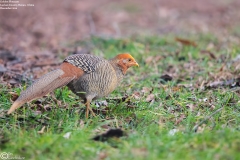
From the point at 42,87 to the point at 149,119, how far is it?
4.29 feet

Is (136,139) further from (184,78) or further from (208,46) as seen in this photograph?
(208,46)

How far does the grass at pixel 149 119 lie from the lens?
4.23 meters

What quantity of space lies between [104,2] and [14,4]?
11.5ft

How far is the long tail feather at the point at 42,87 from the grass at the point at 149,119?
29 centimetres

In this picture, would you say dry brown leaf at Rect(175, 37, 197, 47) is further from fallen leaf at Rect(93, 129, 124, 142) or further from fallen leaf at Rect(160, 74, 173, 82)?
fallen leaf at Rect(93, 129, 124, 142)

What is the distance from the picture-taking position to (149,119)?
Result: 5.43m

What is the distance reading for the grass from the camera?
13.9 feet

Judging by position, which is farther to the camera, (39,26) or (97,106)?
(39,26)

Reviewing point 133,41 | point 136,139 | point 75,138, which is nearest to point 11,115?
point 75,138

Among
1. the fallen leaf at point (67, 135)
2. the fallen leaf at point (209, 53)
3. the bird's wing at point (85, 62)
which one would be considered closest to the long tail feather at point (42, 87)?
the bird's wing at point (85, 62)

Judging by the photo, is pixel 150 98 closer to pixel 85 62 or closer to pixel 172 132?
pixel 85 62

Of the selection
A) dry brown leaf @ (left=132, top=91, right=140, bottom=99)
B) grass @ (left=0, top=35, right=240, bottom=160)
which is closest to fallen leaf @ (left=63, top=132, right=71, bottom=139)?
grass @ (left=0, top=35, right=240, bottom=160)

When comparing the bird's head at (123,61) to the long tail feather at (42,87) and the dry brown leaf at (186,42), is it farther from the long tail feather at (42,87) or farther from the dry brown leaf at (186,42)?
the dry brown leaf at (186,42)

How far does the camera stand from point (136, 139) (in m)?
4.52
